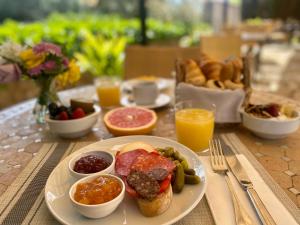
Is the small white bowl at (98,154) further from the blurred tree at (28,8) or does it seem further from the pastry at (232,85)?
the blurred tree at (28,8)

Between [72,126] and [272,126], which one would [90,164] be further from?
[272,126]

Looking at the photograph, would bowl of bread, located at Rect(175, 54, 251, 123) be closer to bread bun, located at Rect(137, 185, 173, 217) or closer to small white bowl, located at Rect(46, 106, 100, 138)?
small white bowl, located at Rect(46, 106, 100, 138)

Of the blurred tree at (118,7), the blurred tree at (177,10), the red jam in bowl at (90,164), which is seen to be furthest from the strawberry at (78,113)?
the blurred tree at (177,10)

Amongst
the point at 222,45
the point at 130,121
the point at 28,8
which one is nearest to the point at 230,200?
the point at 130,121

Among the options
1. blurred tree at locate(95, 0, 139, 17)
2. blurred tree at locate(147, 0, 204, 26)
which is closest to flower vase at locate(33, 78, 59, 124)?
blurred tree at locate(95, 0, 139, 17)

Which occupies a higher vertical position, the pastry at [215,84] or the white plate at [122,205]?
the pastry at [215,84]

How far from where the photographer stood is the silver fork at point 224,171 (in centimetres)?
63

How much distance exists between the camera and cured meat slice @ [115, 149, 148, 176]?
730mm

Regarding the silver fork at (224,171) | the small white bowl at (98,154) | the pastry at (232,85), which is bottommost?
the silver fork at (224,171)

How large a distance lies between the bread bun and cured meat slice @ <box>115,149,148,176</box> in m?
0.11

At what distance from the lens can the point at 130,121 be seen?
115 centimetres

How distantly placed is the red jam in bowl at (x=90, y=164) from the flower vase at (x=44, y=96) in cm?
56

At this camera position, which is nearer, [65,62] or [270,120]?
[270,120]

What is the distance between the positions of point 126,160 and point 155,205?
18 centimetres
